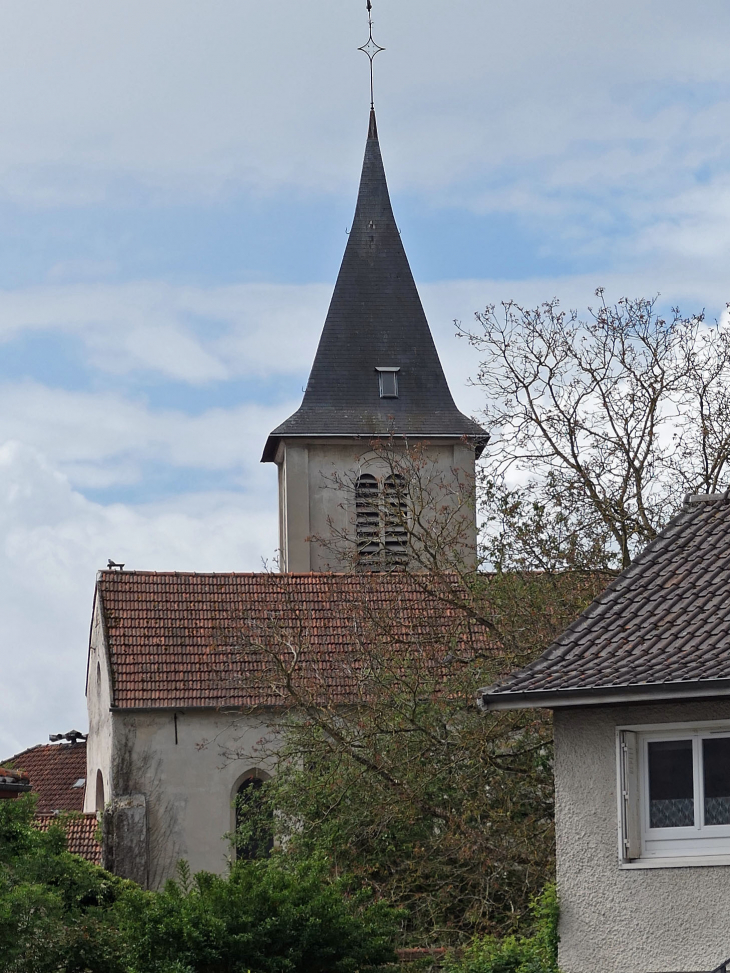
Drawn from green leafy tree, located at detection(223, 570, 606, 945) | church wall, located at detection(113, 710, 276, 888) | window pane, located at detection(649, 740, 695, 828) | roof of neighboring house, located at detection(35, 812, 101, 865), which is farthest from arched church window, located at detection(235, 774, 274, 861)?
window pane, located at detection(649, 740, 695, 828)

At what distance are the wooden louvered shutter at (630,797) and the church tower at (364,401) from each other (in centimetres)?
2095

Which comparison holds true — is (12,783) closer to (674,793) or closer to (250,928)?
(250,928)

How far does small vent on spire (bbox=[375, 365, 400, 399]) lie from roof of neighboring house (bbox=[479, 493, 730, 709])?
885 inches

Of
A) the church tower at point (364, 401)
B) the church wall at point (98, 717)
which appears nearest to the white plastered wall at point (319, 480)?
the church tower at point (364, 401)

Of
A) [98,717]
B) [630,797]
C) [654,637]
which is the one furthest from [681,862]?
[98,717]

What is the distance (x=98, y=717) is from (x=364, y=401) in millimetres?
11405

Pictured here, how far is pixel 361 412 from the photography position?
118 ft

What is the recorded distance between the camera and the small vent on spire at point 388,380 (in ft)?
120

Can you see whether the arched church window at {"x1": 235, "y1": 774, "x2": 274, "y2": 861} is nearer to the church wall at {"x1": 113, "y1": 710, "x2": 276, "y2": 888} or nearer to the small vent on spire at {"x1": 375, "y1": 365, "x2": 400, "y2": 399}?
the church wall at {"x1": 113, "y1": 710, "x2": 276, "y2": 888}

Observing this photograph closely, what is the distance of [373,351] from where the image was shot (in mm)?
37156

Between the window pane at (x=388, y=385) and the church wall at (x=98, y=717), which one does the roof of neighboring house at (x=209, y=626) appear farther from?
the window pane at (x=388, y=385)

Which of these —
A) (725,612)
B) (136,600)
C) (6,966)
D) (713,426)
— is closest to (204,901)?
(6,966)

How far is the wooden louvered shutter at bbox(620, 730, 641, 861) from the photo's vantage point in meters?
12.1

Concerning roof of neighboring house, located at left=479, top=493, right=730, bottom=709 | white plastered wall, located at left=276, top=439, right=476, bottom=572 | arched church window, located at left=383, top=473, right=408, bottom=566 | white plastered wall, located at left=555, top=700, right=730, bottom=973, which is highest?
white plastered wall, located at left=276, top=439, right=476, bottom=572
